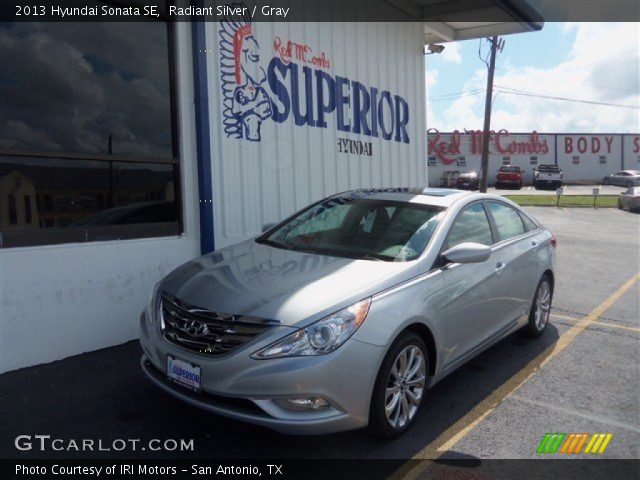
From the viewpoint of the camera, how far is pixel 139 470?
9.82 ft

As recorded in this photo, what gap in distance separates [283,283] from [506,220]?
2641 mm

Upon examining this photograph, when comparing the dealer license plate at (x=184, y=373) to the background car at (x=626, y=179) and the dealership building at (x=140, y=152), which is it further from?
the background car at (x=626, y=179)

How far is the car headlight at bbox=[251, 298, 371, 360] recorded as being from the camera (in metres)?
2.88

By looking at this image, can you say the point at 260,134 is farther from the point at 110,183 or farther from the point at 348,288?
the point at 348,288

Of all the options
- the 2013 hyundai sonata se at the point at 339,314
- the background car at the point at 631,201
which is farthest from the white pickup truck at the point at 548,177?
the 2013 hyundai sonata se at the point at 339,314

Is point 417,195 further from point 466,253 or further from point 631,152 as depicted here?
point 631,152

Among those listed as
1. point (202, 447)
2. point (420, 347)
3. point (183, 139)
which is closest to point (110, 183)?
point (183, 139)

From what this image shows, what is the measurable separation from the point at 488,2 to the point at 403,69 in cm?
172

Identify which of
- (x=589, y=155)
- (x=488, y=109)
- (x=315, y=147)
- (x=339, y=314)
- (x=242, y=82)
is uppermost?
(x=488, y=109)

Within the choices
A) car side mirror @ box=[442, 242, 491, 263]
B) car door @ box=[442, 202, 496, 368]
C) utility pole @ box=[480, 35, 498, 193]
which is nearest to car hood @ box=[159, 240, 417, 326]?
car side mirror @ box=[442, 242, 491, 263]

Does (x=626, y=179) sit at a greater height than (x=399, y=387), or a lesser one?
greater

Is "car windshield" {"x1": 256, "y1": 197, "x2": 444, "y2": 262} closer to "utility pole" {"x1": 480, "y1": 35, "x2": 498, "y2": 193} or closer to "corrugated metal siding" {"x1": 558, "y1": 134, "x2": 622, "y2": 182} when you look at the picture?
"utility pole" {"x1": 480, "y1": 35, "x2": 498, "y2": 193}

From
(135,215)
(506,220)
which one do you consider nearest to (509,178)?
(506,220)

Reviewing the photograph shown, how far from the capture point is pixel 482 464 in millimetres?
3111
